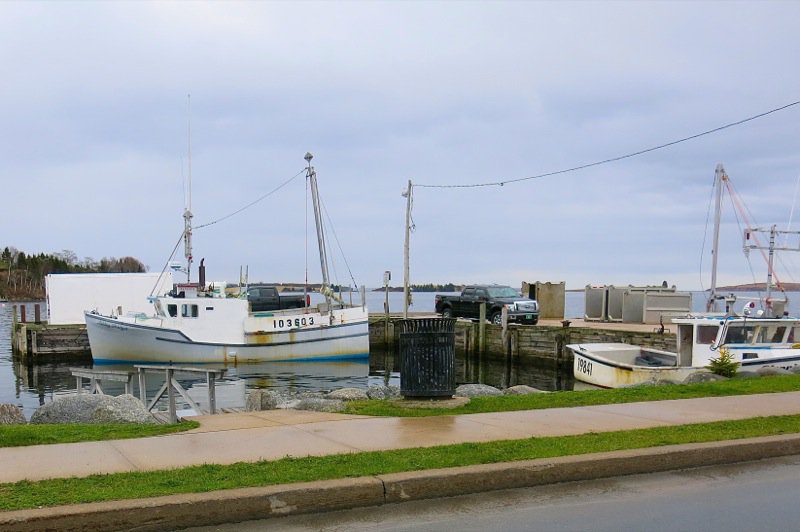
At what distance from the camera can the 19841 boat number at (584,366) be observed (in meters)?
23.7

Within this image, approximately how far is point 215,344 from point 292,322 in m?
3.77

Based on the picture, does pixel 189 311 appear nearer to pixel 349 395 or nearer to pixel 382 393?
pixel 382 393

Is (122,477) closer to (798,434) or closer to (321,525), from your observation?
(321,525)

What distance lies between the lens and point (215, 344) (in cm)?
3491

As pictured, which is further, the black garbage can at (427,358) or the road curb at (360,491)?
the black garbage can at (427,358)

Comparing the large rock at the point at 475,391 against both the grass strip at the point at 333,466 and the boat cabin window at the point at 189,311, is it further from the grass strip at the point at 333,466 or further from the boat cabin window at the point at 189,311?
the boat cabin window at the point at 189,311

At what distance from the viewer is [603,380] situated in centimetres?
2284

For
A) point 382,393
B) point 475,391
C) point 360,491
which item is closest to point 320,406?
point 382,393

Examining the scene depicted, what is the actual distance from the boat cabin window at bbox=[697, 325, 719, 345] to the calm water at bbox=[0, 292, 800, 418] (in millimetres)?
7942

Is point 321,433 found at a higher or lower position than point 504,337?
higher

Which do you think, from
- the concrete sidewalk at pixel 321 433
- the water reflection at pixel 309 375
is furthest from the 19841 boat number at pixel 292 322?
the concrete sidewalk at pixel 321 433

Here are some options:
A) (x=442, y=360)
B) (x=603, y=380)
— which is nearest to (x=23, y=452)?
(x=442, y=360)

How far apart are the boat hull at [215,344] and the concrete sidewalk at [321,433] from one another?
2502 cm

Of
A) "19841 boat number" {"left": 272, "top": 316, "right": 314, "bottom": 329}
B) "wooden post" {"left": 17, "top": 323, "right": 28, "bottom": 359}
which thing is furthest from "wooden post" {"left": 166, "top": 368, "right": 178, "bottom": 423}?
"wooden post" {"left": 17, "top": 323, "right": 28, "bottom": 359}
